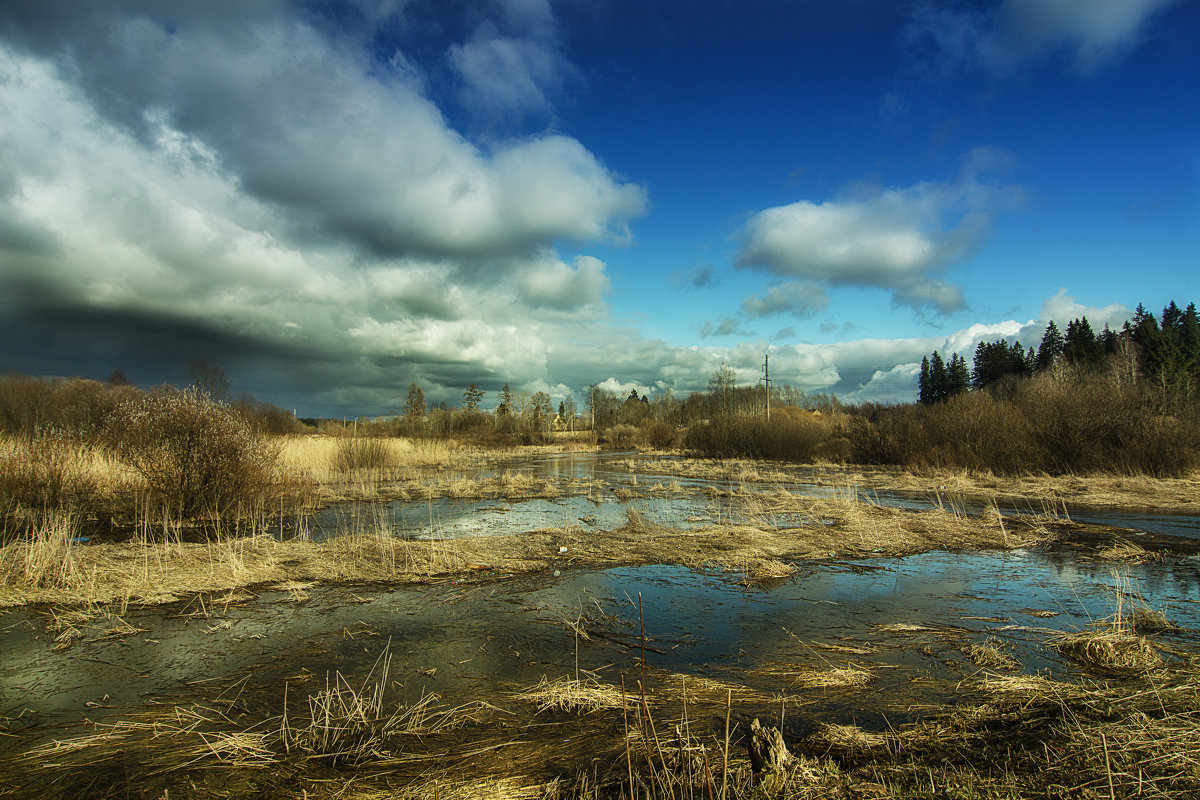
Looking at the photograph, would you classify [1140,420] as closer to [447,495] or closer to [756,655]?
[756,655]

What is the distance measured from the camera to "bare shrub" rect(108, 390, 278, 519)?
12156mm

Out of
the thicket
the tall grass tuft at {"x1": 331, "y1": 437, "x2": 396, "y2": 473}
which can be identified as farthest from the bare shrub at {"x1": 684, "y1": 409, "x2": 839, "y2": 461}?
the thicket

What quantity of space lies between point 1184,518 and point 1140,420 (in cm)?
1011

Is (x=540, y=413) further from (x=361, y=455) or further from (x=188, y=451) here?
(x=188, y=451)

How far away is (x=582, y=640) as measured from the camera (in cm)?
593

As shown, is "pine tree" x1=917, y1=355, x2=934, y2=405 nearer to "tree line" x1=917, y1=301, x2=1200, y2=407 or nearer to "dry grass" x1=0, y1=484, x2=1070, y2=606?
"tree line" x1=917, y1=301, x2=1200, y2=407

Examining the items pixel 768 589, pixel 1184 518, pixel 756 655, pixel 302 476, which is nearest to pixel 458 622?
pixel 756 655

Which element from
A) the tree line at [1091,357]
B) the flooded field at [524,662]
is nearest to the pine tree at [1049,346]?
the tree line at [1091,357]

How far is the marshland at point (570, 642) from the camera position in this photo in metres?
3.39

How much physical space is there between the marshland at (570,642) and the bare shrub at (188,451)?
70mm

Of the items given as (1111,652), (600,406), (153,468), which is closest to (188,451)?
(153,468)

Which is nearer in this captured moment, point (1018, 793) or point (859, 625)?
point (1018, 793)

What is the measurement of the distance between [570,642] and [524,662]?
69 cm

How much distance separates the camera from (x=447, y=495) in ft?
63.1
